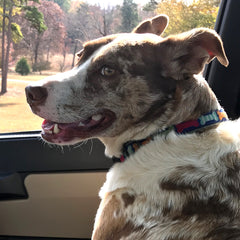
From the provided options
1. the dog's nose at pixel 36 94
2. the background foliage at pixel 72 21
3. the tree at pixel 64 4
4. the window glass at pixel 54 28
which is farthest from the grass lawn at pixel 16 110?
the dog's nose at pixel 36 94

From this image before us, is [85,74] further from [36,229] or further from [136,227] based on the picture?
[36,229]

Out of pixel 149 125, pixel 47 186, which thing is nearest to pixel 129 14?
pixel 149 125

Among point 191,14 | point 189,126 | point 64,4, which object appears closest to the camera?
point 189,126

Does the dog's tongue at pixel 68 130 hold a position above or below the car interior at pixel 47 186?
above

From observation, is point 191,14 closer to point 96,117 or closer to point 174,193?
point 96,117

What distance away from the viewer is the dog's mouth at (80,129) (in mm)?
1963

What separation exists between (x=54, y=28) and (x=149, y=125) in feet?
4.23

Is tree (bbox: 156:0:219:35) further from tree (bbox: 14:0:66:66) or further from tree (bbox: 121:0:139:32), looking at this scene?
tree (bbox: 14:0:66:66)

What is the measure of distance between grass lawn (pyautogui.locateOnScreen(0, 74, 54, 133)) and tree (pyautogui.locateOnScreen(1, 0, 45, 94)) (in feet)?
0.21

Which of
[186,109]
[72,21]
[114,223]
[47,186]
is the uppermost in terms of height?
[72,21]

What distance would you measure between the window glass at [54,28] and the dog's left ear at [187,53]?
0.77 m

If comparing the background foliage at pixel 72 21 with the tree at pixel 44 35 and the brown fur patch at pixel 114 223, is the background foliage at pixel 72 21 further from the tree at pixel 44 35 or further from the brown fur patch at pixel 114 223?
the brown fur patch at pixel 114 223

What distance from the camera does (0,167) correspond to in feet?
9.60

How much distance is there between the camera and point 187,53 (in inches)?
76.5
